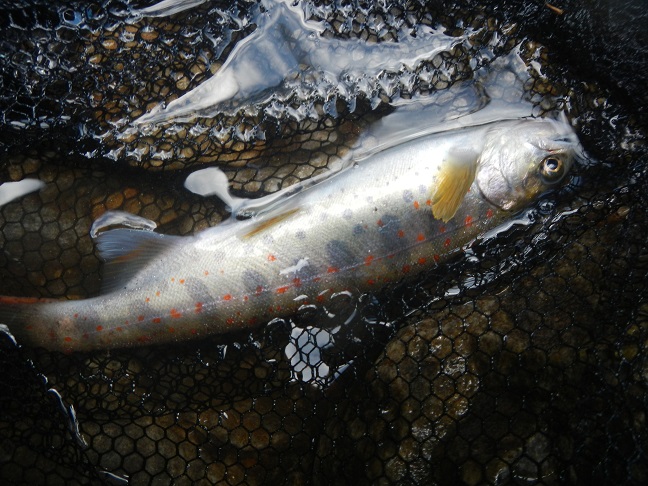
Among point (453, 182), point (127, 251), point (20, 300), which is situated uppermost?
point (453, 182)

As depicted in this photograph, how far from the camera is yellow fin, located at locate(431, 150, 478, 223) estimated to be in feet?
9.10

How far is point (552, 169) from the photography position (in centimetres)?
282

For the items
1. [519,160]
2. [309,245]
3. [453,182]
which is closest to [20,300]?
[309,245]

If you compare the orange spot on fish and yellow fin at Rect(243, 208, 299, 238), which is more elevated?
yellow fin at Rect(243, 208, 299, 238)

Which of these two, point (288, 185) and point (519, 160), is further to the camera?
point (288, 185)

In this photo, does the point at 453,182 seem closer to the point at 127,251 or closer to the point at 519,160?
the point at 519,160

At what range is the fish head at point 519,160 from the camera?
283cm

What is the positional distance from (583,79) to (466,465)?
2359 mm

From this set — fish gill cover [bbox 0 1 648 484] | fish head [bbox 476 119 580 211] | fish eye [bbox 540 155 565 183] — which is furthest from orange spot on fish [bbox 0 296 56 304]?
fish eye [bbox 540 155 565 183]

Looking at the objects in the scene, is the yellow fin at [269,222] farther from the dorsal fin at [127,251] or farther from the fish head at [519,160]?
the fish head at [519,160]

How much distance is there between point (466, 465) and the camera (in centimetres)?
253

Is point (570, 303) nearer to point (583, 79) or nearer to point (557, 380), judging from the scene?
point (557, 380)

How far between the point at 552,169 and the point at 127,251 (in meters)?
2.47

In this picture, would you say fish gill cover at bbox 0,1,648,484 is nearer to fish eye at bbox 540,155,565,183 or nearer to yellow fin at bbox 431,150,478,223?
fish eye at bbox 540,155,565,183
